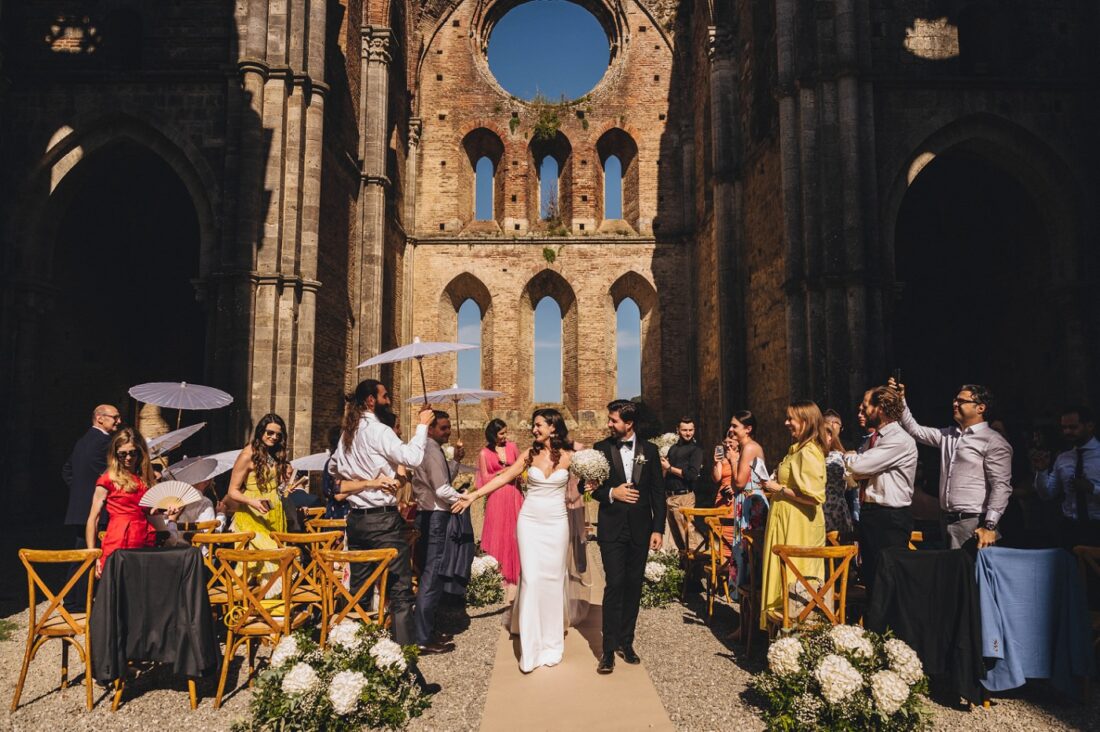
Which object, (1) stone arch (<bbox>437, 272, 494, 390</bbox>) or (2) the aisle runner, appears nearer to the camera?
(2) the aisle runner

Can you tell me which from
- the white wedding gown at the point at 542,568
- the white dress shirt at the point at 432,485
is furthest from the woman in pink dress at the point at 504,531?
the white wedding gown at the point at 542,568

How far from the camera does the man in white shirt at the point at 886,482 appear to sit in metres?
4.71

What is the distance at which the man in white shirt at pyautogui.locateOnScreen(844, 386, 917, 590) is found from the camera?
4715 millimetres

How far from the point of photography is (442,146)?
64.3 ft

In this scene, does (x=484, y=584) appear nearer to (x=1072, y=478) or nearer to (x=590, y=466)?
(x=590, y=466)

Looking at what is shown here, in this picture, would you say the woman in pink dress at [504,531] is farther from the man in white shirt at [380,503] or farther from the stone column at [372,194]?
the stone column at [372,194]

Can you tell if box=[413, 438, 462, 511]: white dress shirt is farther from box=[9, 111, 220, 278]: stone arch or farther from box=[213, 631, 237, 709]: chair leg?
box=[9, 111, 220, 278]: stone arch

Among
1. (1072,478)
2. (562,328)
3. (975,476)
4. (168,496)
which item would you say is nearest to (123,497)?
(168,496)

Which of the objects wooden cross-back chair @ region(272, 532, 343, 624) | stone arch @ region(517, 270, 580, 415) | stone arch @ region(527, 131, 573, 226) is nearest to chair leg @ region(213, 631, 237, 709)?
wooden cross-back chair @ region(272, 532, 343, 624)

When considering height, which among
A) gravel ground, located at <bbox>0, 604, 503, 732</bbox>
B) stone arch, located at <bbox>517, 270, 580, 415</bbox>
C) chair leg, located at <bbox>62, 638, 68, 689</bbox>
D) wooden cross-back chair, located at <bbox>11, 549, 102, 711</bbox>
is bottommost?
gravel ground, located at <bbox>0, 604, 503, 732</bbox>

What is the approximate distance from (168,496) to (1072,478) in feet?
22.8

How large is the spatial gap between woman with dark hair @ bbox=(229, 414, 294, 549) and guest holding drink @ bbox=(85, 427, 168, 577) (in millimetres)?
646

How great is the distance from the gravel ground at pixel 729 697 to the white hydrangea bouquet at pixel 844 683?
32 cm

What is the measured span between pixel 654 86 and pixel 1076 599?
18.1 meters
